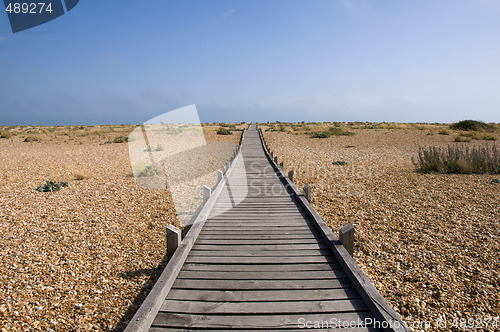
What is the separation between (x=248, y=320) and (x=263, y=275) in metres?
0.90

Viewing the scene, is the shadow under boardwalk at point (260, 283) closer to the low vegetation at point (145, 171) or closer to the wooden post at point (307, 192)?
the wooden post at point (307, 192)

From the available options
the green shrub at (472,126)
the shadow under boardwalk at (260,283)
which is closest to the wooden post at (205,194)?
the shadow under boardwalk at (260,283)

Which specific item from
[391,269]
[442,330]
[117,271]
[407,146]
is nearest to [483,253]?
[391,269]

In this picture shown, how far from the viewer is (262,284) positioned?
387cm

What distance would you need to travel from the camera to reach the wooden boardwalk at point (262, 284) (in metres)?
3.20

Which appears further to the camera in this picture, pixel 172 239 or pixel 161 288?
pixel 172 239

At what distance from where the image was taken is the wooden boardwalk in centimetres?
320

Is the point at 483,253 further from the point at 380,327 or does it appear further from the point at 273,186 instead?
the point at 273,186

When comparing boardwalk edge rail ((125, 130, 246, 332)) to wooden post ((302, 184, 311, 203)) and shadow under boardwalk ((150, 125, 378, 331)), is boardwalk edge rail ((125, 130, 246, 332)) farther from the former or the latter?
wooden post ((302, 184, 311, 203))

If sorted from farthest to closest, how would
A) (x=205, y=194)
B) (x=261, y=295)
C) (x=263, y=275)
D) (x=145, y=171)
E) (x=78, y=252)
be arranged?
1. (x=145, y=171)
2. (x=205, y=194)
3. (x=78, y=252)
4. (x=263, y=275)
5. (x=261, y=295)

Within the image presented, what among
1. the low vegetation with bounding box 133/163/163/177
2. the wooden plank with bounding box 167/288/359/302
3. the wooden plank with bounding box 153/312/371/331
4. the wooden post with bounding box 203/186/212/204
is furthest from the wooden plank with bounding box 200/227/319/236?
the low vegetation with bounding box 133/163/163/177

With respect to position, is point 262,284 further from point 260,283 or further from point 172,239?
point 172,239

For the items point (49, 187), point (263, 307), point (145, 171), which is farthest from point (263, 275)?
point (145, 171)

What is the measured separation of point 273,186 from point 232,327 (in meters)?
6.55
